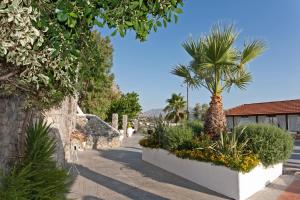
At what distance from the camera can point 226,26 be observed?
11.3 m

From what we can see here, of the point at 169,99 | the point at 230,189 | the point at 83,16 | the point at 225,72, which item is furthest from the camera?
the point at 169,99

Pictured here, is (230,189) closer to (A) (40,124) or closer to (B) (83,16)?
(A) (40,124)

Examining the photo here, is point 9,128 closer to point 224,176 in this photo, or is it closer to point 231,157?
point 224,176

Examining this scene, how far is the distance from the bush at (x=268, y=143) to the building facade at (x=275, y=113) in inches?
777

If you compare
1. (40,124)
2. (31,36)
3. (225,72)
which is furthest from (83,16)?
(225,72)

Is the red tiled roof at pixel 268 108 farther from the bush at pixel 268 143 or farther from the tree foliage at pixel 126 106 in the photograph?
the bush at pixel 268 143

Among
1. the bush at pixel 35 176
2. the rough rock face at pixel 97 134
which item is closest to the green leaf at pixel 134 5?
the bush at pixel 35 176

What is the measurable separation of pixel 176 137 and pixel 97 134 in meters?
9.16

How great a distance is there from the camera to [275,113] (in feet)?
100

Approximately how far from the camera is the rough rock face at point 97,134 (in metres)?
18.4

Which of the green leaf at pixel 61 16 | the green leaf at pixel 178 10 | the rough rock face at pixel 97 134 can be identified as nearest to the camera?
the green leaf at pixel 61 16

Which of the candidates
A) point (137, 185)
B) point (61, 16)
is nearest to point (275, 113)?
point (137, 185)

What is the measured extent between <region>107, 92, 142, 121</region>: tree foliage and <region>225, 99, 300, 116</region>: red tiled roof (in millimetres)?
11050

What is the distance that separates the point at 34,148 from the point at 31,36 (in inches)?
154
